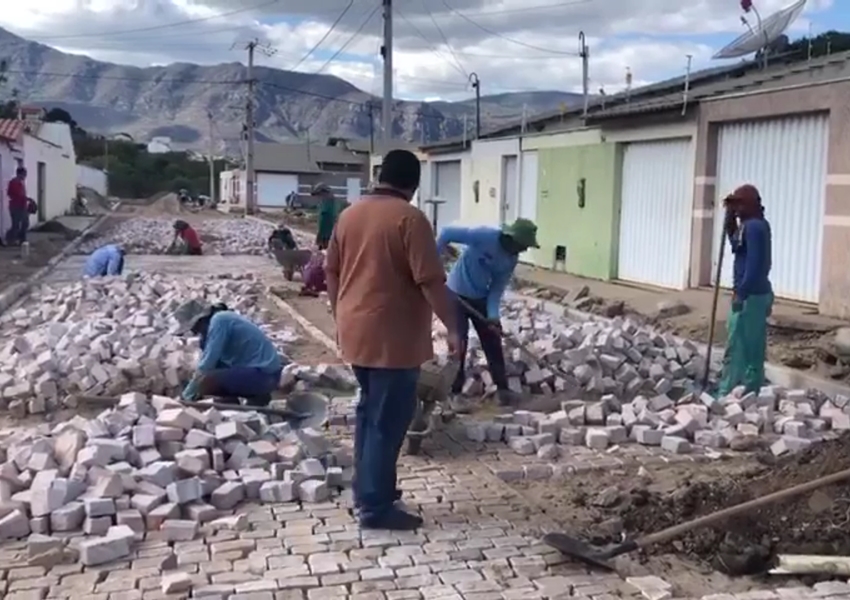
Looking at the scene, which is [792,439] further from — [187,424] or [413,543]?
[187,424]

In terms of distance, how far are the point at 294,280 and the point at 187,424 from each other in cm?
1215

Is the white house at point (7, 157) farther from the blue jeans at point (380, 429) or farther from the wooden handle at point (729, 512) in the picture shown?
the wooden handle at point (729, 512)

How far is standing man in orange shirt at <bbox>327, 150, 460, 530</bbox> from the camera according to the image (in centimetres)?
502

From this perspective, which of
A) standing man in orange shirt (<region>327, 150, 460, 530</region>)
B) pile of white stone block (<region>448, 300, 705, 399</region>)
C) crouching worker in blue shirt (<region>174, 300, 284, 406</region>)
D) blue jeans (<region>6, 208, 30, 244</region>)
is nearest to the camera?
standing man in orange shirt (<region>327, 150, 460, 530</region>)

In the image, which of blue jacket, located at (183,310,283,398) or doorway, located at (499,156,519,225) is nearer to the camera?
blue jacket, located at (183,310,283,398)

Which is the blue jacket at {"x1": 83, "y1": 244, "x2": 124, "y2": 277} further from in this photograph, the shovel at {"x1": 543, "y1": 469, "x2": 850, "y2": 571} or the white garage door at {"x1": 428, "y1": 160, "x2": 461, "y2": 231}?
the white garage door at {"x1": 428, "y1": 160, "x2": 461, "y2": 231}

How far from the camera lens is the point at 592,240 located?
1797 centimetres

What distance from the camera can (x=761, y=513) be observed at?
16.8 feet

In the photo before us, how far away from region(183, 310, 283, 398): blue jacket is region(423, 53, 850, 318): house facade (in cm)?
719

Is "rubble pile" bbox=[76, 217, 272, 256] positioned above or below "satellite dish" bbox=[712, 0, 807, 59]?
below


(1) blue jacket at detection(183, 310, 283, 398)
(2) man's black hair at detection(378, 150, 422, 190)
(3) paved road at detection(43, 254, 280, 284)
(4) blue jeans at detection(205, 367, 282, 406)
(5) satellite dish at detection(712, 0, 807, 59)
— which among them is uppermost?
(5) satellite dish at detection(712, 0, 807, 59)

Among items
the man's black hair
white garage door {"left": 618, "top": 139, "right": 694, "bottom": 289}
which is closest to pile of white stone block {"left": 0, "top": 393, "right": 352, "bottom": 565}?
the man's black hair

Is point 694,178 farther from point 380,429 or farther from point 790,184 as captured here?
point 380,429

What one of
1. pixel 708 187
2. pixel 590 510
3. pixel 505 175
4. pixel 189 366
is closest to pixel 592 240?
pixel 708 187
